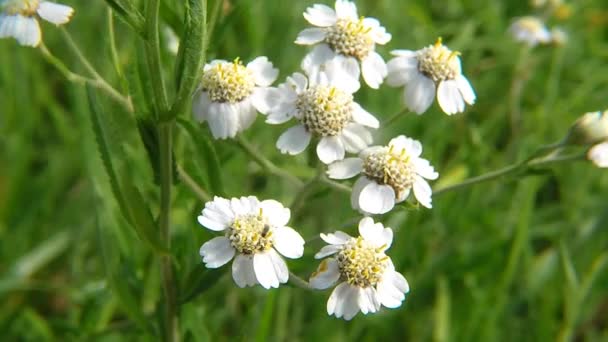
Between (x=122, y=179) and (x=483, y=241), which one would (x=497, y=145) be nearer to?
(x=483, y=241)

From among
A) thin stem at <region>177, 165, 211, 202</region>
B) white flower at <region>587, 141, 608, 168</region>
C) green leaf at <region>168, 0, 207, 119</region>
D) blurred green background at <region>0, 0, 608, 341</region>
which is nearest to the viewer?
green leaf at <region>168, 0, 207, 119</region>

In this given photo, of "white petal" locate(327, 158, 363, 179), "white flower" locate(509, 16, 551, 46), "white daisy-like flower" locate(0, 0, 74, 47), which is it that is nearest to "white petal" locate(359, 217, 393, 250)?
"white petal" locate(327, 158, 363, 179)

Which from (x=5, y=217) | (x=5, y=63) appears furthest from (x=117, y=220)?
(x=5, y=63)

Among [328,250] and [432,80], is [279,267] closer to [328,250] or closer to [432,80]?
[328,250]

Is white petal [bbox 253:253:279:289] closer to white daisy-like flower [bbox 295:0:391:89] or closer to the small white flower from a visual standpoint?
the small white flower

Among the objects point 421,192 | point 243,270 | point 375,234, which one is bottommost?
point 243,270

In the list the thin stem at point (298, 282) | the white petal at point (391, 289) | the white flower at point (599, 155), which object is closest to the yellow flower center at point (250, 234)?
the thin stem at point (298, 282)

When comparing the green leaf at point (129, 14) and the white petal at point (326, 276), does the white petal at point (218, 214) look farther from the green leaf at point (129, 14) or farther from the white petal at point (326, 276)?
the green leaf at point (129, 14)

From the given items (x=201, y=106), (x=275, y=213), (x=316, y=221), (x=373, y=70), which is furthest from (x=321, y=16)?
(x=316, y=221)
